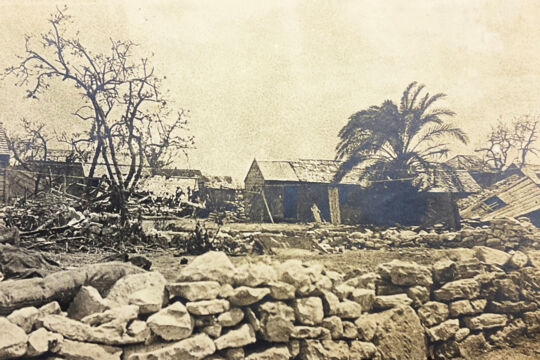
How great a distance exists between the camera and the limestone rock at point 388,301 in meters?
4.20

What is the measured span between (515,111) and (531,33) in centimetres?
101

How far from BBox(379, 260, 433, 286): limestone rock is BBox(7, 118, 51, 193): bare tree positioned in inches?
139

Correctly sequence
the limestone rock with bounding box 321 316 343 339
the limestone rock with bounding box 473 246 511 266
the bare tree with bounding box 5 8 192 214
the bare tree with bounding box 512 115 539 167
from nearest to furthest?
the bare tree with bounding box 5 8 192 214 < the limestone rock with bounding box 321 316 343 339 < the limestone rock with bounding box 473 246 511 266 < the bare tree with bounding box 512 115 539 167

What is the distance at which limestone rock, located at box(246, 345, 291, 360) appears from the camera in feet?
11.7

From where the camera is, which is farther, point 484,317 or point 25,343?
point 484,317

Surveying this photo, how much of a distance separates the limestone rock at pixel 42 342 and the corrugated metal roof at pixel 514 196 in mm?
4750

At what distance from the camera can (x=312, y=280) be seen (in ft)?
12.9

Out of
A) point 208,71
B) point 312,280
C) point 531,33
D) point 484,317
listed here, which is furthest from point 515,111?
point 208,71

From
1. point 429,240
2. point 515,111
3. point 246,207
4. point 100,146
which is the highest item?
point 515,111

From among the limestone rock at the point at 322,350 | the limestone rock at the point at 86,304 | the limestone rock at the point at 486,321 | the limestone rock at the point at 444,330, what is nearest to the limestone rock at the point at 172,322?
the limestone rock at the point at 86,304

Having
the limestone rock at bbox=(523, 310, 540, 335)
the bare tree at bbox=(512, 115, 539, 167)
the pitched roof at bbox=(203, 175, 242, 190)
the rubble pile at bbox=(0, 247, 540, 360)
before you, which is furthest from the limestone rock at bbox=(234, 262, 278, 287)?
the bare tree at bbox=(512, 115, 539, 167)

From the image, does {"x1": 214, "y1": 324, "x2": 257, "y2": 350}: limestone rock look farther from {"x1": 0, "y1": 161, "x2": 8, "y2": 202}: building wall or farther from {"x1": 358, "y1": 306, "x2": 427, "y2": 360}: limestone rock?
{"x1": 0, "y1": 161, "x2": 8, "y2": 202}: building wall

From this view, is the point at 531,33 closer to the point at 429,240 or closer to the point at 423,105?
the point at 423,105

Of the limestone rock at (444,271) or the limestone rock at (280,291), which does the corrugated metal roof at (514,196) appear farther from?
the limestone rock at (280,291)
